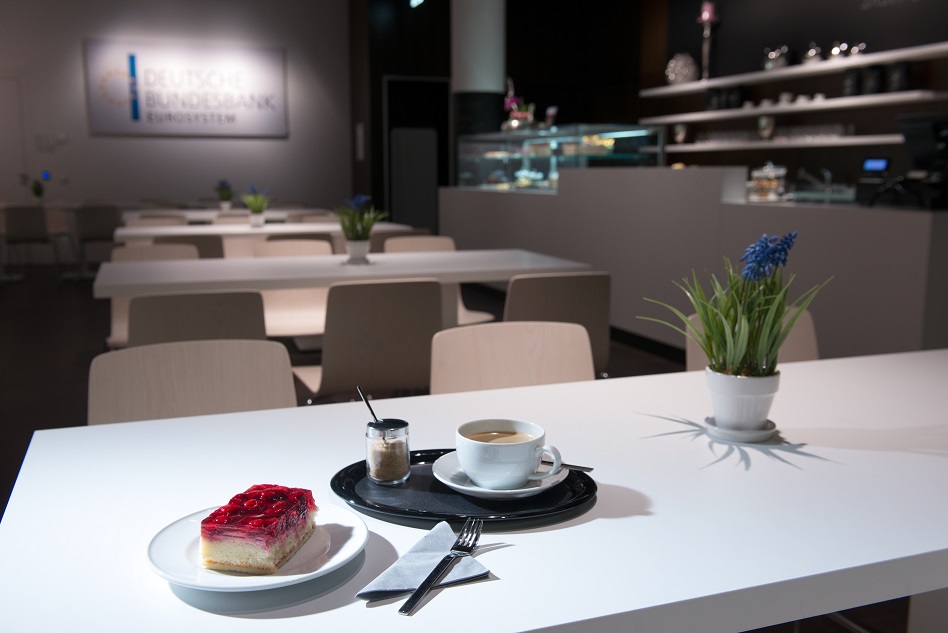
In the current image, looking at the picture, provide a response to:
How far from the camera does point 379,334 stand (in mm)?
2762

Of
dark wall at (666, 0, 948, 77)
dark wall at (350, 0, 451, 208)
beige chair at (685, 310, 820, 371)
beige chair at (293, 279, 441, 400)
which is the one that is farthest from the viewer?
dark wall at (350, 0, 451, 208)

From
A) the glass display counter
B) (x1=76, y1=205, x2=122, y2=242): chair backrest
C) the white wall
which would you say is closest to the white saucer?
the glass display counter

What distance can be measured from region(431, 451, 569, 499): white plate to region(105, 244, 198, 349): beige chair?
9.00ft

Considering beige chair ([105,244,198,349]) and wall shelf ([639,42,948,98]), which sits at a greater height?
wall shelf ([639,42,948,98])

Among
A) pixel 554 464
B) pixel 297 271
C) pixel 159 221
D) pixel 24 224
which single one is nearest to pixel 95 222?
pixel 24 224

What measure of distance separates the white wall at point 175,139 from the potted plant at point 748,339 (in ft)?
32.9

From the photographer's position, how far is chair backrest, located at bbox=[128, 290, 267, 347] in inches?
97.3

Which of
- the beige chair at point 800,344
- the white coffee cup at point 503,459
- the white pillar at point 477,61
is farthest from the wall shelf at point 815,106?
the white coffee cup at point 503,459

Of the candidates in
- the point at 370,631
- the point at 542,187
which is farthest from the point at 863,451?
the point at 542,187

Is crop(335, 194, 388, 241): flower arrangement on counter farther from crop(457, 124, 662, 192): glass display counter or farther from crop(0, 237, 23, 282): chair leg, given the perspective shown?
crop(0, 237, 23, 282): chair leg

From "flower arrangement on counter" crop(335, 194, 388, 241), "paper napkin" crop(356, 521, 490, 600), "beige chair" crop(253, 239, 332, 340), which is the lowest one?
"beige chair" crop(253, 239, 332, 340)

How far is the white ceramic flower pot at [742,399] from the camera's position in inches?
50.7

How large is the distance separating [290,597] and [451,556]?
168 millimetres

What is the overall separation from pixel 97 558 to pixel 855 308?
11.9 feet
